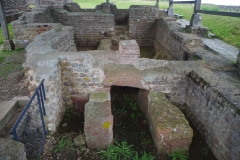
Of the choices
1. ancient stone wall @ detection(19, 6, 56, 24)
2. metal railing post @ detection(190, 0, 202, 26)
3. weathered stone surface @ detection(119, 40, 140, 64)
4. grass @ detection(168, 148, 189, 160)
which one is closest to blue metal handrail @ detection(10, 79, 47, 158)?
weathered stone surface @ detection(119, 40, 140, 64)

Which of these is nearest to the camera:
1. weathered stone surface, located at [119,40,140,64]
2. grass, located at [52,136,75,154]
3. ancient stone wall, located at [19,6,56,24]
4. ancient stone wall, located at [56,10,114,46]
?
grass, located at [52,136,75,154]

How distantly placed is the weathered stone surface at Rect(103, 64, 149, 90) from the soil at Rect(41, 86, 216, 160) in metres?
0.86

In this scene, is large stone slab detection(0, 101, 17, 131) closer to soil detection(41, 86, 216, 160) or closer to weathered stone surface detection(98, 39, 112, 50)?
soil detection(41, 86, 216, 160)

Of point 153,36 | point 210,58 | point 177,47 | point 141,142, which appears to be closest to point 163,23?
point 153,36

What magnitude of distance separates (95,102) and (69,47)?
3.55 m

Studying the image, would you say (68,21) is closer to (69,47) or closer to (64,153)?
(69,47)

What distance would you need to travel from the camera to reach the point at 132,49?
4441 mm

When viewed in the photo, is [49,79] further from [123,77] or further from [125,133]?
[125,133]

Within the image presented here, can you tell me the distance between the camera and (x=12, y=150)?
2.08 meters

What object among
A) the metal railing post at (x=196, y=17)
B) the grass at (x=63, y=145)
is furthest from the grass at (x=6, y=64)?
the metal railing post at (x=196, y=17)

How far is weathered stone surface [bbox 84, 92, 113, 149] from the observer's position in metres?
3.51

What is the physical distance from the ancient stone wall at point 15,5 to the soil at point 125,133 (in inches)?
621

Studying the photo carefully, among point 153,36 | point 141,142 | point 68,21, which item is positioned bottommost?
point 141,142

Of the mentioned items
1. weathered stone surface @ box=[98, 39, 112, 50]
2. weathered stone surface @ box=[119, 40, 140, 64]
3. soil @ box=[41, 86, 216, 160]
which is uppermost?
weathered stone surface @ box=[119, 40, 140, 64]
